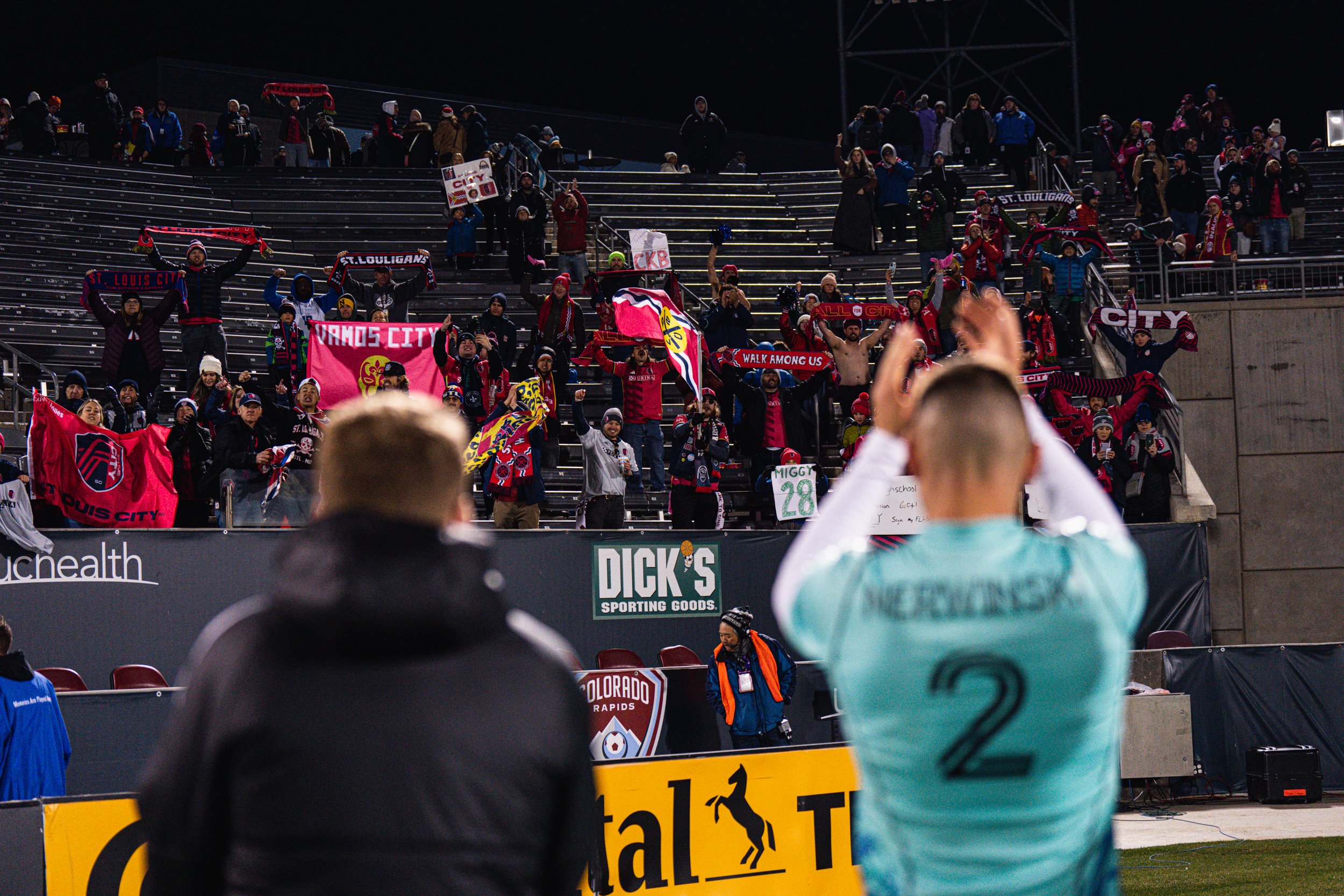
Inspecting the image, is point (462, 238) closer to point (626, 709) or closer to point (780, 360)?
point (780, 360)

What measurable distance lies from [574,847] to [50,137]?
96.3ft

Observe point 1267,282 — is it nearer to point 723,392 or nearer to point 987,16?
point 723,392

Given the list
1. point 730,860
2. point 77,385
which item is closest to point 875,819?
point 730,860

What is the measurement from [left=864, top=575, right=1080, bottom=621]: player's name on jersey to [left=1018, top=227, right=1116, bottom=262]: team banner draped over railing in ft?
66.4

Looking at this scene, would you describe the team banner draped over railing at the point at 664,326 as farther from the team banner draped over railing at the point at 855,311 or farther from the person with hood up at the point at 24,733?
the person with hood up at the point at 24,733

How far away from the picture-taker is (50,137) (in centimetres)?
2866

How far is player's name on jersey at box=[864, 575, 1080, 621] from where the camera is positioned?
255cm

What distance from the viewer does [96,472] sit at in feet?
51.0

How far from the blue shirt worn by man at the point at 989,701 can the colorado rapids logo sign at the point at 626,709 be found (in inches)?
444

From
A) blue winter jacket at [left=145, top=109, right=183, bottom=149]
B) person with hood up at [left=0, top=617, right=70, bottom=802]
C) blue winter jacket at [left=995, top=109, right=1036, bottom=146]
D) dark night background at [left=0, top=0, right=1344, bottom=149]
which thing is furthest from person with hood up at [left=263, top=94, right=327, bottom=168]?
person with hood up at [left=0, top=617, right=70, bottom=802]

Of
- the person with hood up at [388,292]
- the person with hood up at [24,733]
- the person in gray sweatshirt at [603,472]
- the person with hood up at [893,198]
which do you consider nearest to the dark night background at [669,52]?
the person with hood up at [893,198]

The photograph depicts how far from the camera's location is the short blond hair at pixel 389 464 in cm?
225

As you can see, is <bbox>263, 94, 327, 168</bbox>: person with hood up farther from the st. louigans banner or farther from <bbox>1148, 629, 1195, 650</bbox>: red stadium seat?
<bbox>1148, 629, 1195, 650</bbox>: red stadium seat

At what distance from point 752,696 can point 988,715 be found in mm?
11020
